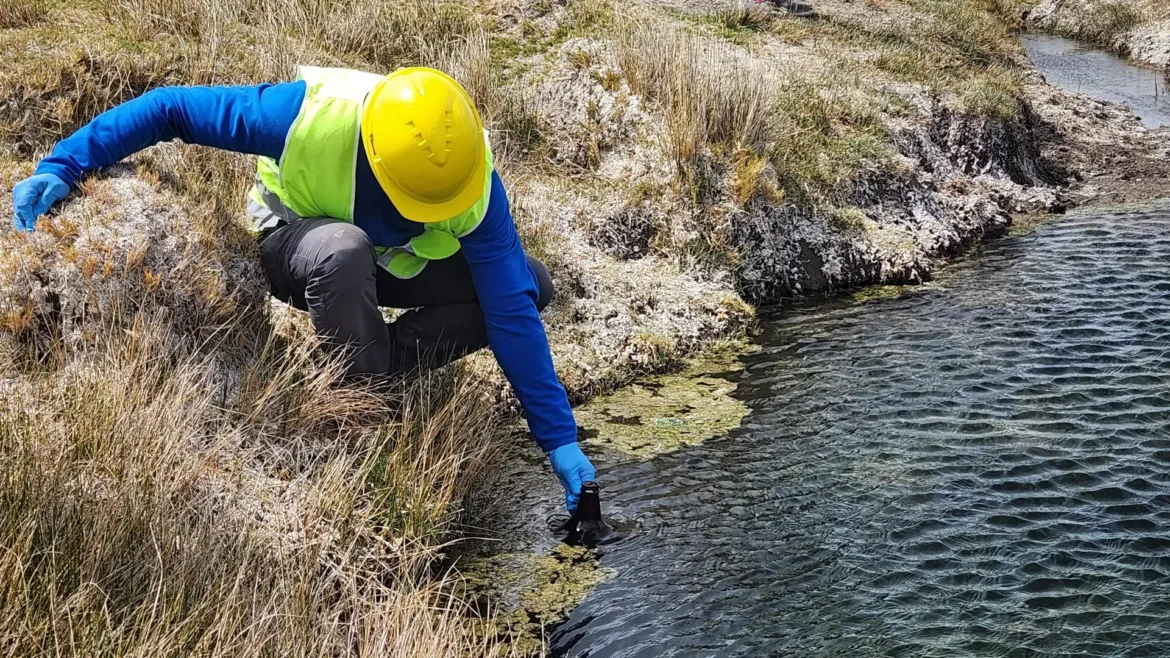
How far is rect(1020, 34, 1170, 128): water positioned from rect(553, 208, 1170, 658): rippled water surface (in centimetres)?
727

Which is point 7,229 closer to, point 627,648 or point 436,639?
point 436,639

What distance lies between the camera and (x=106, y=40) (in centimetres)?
666

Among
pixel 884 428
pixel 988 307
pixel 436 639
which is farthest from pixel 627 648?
pixel 988 307

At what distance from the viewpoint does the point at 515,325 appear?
432 cm

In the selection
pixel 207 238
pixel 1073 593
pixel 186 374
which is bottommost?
pixel 1073 593

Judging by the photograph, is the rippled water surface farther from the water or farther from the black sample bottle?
the water

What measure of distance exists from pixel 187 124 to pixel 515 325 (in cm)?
143

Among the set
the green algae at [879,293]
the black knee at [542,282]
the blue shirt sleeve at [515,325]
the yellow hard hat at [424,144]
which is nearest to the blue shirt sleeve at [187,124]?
the yellow hard hat at [424,144]

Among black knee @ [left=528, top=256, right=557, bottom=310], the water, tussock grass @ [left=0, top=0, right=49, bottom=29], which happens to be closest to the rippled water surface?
black knee @ [left=528, top=256, right=557, bottom=310]

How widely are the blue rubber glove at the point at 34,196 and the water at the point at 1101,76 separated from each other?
467 inches

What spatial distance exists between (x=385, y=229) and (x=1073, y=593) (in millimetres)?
2990

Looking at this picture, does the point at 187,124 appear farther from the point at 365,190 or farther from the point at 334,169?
the point at 365,190

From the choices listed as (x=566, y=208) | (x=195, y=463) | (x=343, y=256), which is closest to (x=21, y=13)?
(x=566, y=208)

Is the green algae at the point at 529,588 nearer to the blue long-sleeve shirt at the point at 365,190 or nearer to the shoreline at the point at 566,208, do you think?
the shoreline at the point at 566,208
